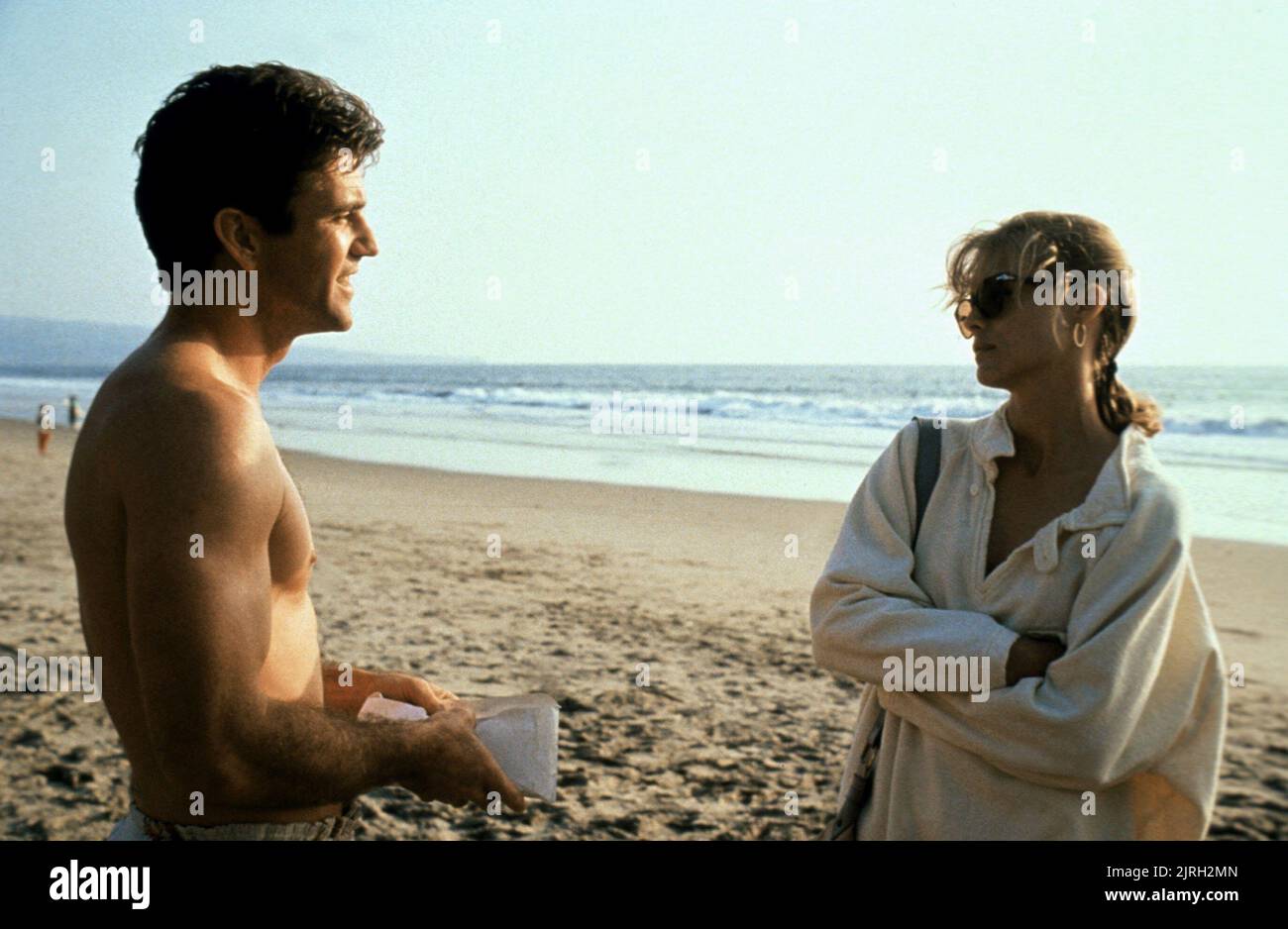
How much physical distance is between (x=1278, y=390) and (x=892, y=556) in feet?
99.6

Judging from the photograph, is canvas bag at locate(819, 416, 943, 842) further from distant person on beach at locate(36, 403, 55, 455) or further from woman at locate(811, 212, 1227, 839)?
distant person on beach at locate(36, 403, 55, 455)

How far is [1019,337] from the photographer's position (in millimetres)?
2561

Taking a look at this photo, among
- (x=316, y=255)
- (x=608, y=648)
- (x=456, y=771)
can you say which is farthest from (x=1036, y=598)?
(x=608, y=648)

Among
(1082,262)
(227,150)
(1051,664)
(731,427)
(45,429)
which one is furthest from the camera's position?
(731,427)

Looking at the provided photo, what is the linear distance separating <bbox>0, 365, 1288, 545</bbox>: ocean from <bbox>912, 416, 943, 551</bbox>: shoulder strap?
7.13 feet

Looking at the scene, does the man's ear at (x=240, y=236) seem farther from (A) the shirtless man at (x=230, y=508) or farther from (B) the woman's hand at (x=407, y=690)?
(B) the woman's hand at (x=407, y=690)

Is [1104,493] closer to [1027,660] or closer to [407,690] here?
[1027,660]

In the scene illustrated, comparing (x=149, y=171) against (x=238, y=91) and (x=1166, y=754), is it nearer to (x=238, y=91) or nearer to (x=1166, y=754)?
(x=238, y=91)

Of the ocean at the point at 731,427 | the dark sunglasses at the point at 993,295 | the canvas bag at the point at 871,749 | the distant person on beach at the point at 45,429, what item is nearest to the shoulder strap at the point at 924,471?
the canvas bag at the point at 871,749

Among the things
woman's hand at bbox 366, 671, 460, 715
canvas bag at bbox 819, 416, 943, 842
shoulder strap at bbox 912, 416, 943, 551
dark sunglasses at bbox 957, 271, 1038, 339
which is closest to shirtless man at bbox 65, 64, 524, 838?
woman's hand at bbox 366, 671, 460, 715

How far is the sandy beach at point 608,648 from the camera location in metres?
4.82

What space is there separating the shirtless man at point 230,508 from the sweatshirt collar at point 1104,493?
48.6 inches

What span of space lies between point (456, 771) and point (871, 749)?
1.07m
